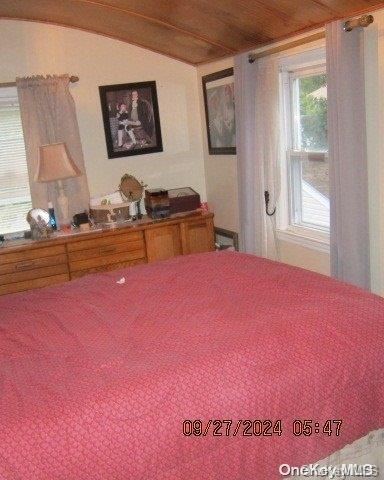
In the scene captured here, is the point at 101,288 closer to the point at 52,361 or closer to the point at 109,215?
the point at 52,361

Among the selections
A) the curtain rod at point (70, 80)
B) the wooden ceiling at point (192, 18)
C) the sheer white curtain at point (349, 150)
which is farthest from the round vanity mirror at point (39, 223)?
the sheer white curtain at point (349, 150)

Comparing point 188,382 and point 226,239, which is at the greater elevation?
point 188,382

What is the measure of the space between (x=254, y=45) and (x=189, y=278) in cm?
191

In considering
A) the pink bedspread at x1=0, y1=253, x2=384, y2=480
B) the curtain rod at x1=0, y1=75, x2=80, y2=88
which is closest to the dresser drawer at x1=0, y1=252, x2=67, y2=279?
the curtain rod at x1=0, y1=75, x2=80, y2=88

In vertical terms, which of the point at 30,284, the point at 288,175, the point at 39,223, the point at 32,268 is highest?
the point at 288,175

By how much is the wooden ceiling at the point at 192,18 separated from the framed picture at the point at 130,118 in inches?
15.7

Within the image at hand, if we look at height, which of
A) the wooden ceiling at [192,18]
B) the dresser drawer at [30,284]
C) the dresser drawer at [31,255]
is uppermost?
the wooden ceiling at [192,18]

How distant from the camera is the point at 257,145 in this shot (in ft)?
11.8

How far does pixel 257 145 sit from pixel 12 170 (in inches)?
78.9

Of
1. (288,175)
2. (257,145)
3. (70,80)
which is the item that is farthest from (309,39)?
(70,80)

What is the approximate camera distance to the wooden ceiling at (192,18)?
279cm

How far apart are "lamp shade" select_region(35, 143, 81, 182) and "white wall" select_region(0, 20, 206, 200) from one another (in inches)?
14.5

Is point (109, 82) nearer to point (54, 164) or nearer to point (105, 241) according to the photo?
point (54, 164)

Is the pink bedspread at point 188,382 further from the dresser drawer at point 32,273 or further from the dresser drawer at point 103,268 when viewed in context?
the dresser drawer at point 103,268
